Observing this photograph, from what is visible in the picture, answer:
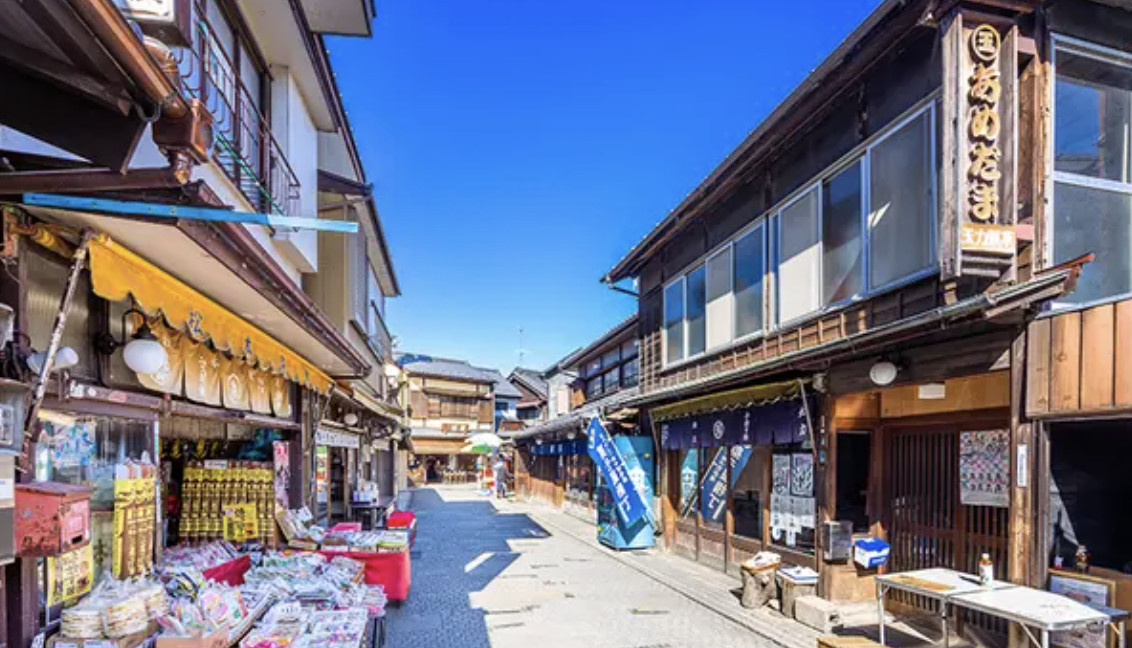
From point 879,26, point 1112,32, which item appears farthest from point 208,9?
point 1112,32

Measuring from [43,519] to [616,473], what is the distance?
12284mm

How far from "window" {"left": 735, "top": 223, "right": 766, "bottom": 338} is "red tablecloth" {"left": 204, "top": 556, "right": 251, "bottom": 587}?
8480 millimetres

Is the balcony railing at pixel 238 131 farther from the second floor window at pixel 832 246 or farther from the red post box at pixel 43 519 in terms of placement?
the second floor window at pixel 832 246

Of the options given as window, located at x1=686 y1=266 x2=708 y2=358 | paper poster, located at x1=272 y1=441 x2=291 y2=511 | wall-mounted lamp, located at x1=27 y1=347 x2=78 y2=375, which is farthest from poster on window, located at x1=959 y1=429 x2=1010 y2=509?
paper poster, located at x1=272 y1=441 x2=291 y2=511

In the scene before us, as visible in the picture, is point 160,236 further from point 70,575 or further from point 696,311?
point 696,311

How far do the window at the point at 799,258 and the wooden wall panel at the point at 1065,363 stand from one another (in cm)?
389

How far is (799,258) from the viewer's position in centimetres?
1039

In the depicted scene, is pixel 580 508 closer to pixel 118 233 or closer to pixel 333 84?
pixel 333 84

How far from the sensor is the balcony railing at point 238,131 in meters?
5.54

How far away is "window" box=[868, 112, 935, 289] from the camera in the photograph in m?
7.70

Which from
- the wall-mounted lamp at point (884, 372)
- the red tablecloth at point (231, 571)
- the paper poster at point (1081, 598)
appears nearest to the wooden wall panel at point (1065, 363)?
the paper poster at point (1081, 598)

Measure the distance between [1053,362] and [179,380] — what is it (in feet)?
25.7

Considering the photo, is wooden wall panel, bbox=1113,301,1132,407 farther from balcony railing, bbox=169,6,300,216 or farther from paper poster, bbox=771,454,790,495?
balcony railing, bbox=169,6,300,216

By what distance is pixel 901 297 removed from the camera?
8031mm
